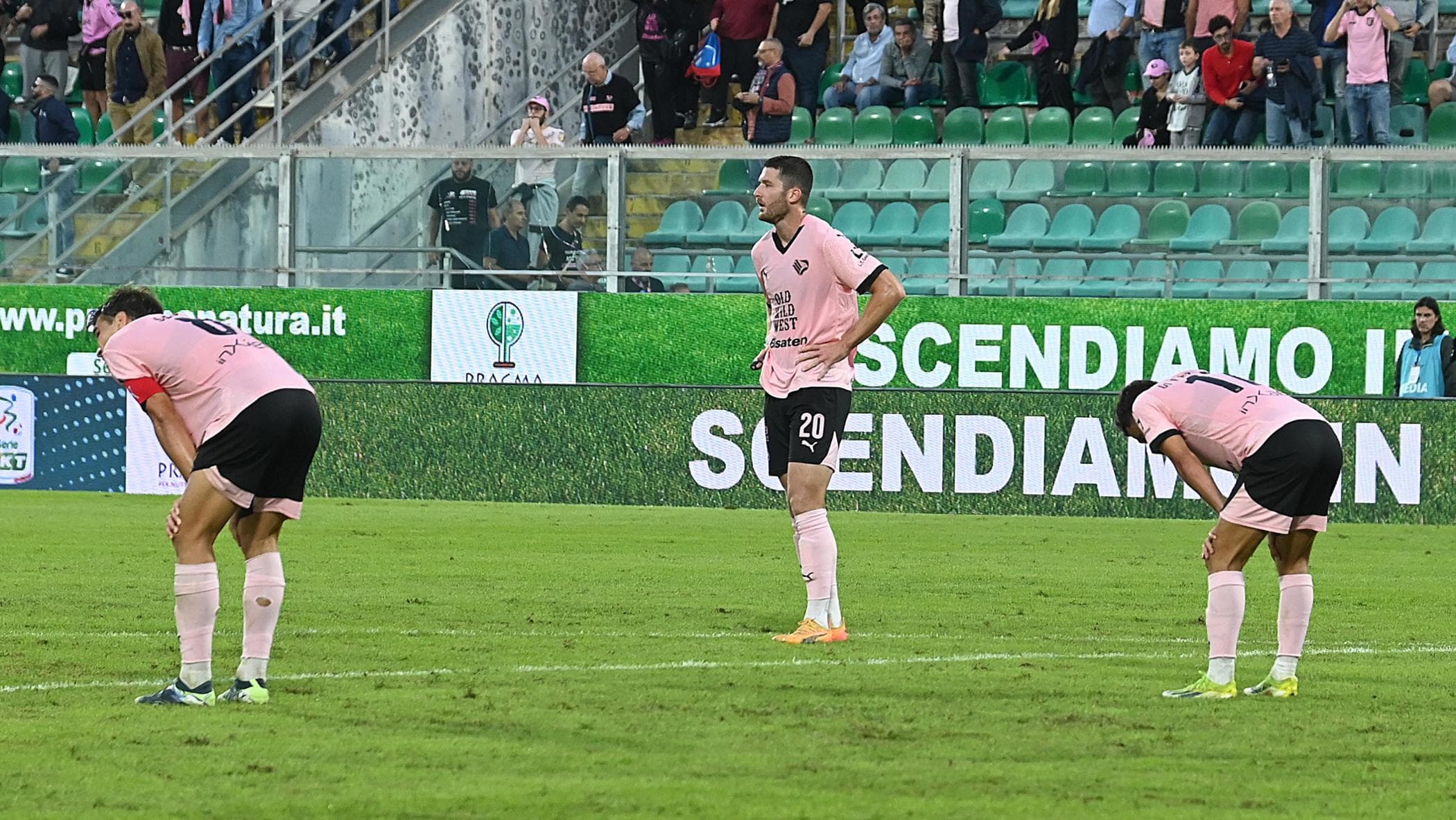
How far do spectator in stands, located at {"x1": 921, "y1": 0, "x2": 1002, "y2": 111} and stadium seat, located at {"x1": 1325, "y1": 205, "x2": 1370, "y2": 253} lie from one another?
17.0 feet

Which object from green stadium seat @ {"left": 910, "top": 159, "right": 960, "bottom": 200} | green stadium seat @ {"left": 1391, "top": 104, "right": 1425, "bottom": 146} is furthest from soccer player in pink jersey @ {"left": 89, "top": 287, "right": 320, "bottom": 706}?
green stadium seat @ {"left": 1391, "top": 104, "right": 1425, "bottom": 146}

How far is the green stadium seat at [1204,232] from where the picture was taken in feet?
67.1

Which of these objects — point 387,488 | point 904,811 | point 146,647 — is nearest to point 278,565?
point 146,647

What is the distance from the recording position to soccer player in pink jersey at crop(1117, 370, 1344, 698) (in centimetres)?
838

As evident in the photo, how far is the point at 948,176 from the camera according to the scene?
20844mm

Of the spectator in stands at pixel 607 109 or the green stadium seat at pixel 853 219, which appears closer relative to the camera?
the green stadium seat at pixel 853 219

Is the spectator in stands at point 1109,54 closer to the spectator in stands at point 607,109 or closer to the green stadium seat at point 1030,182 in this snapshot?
the green stadium seat at point 1030,182

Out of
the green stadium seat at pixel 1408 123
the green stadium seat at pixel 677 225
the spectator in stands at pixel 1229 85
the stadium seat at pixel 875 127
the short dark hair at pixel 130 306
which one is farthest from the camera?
the stadium seat at pixel 875 127

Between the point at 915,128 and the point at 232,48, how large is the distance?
8.40 m

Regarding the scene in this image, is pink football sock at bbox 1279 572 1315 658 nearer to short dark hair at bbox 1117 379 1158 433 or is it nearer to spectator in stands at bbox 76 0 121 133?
short dark hair at bbox 1117 379 1158 433

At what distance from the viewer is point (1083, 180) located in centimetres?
2083

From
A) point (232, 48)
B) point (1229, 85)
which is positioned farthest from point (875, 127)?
point (232, 48)

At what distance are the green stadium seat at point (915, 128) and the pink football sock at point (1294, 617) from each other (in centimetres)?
1548

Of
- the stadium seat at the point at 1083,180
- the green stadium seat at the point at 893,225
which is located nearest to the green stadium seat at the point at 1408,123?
the stadium seat at the point at 1083,180
